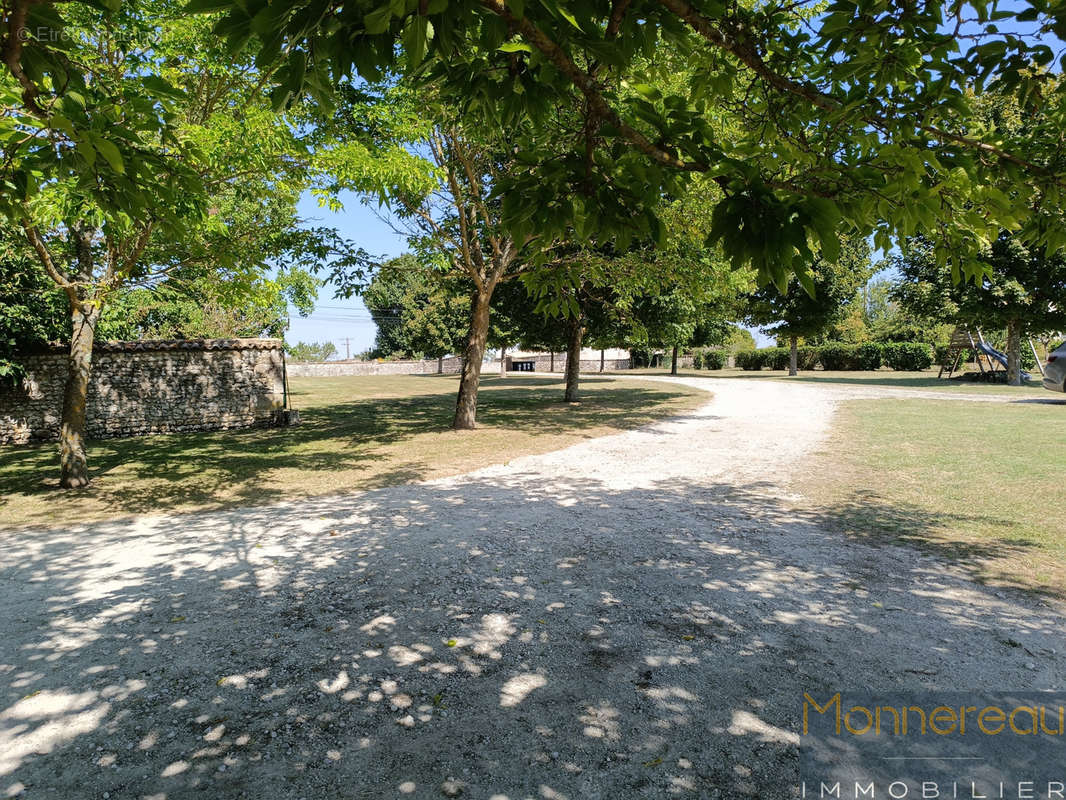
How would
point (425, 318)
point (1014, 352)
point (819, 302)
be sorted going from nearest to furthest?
point (1014, 352) < point (819, 302) < point (425, 318)

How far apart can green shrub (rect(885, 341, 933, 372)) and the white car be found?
31.7m

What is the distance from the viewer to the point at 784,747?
2.63 m

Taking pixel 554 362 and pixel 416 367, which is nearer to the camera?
pixel 416 367

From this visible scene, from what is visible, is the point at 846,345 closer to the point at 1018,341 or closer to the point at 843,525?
the point at 1018,341

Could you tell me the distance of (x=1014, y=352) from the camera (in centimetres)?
2453

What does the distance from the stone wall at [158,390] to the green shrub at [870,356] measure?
4247cm

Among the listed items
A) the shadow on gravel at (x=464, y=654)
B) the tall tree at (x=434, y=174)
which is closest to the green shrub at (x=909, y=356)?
the tall tree at (x=434, y=174)

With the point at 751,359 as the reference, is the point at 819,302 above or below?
above

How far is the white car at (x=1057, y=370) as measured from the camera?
38.6 feet

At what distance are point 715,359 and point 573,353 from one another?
3781 centimetres

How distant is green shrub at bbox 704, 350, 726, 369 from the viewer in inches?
2117

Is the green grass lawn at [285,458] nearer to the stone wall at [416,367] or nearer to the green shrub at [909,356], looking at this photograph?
the green shrub at [909,356]

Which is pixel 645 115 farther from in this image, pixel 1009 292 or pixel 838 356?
pixel 838 356

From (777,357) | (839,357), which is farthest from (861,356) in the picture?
(777,357)
